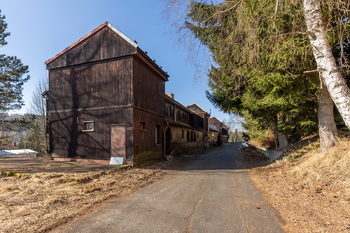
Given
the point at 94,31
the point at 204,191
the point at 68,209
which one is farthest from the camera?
the point at 94,31

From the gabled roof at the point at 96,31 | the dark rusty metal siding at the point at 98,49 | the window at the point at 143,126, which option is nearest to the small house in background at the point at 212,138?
the window at the point at 143,126

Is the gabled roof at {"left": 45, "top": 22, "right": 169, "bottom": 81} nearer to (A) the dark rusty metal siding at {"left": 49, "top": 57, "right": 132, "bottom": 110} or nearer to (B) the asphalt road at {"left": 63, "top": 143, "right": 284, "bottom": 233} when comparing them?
(A) the dark rusty metal siding at {"left": 49, "top": 57, "right": 132, "bottom": 110}

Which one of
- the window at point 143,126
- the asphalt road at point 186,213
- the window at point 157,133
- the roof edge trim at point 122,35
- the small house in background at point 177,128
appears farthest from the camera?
the small house in background at point 177,128

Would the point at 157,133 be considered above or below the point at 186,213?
above

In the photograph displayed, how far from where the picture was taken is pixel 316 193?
461cm

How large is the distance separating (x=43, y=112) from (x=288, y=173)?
82.1 ft

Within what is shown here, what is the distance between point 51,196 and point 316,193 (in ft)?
23.0

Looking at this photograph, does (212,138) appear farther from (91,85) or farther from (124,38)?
(124,38)

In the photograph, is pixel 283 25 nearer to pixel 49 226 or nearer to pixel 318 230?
pixel 318 230

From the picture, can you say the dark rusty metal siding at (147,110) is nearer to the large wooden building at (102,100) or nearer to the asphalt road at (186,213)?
the large wooden building at (102,100)

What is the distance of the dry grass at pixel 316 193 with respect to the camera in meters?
3.18

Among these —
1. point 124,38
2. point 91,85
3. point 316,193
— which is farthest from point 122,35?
point 316,193

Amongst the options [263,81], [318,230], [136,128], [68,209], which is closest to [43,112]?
[136,128]

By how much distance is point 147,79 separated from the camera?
11.9 metres
